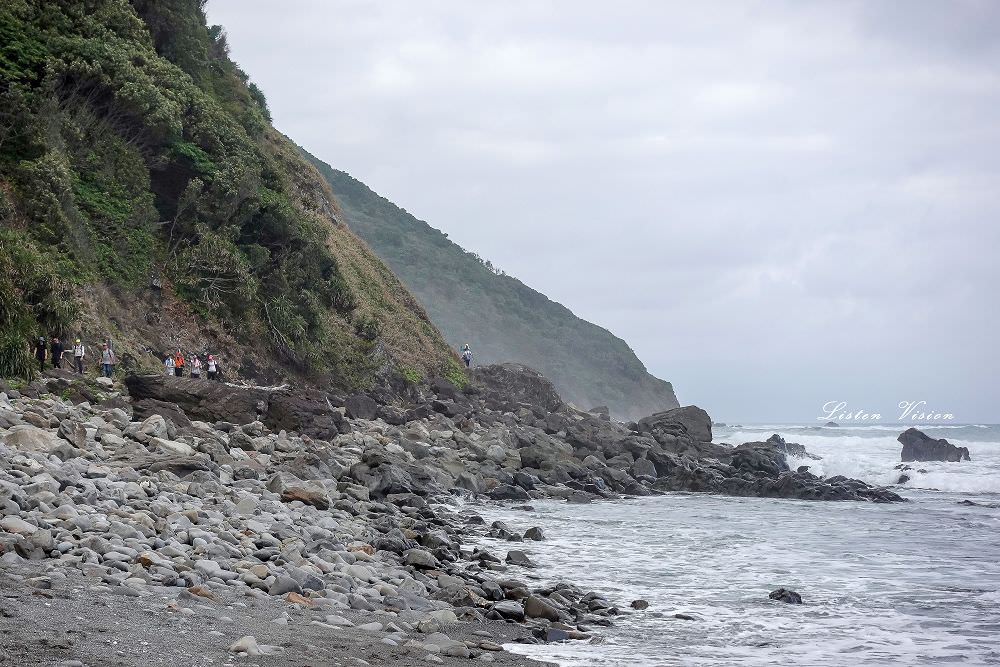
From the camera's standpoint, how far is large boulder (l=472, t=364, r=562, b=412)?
45.2 metres

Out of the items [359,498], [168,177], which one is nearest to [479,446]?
[359,498]

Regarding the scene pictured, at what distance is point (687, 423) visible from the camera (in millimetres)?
39281

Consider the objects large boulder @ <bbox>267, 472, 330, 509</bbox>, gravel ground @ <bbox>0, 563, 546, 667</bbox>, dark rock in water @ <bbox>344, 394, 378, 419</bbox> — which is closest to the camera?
gravel ground @ <bbox>0, 563, 546, 667</bbox>

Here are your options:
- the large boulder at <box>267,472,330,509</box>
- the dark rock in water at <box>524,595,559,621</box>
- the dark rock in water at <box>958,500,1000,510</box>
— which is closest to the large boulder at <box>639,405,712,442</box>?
the dark rock in water at <box>958,500,1000,510</box>

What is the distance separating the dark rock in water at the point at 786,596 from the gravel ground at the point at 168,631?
4339 millimetres

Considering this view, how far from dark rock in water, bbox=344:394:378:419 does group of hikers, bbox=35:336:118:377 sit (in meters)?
6.74

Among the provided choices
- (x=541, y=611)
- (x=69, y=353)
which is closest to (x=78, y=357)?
(x=69, y=353)

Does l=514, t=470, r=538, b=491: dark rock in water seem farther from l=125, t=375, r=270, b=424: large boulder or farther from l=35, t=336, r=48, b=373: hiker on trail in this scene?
l=35, t=336, r=48, b=373: hiker on trail

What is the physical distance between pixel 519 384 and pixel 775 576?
33.0 metres

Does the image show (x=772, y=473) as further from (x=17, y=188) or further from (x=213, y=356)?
(x=17, y=188)

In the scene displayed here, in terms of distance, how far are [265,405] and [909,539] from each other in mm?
13748

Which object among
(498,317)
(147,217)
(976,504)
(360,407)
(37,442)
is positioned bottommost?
(976,504)

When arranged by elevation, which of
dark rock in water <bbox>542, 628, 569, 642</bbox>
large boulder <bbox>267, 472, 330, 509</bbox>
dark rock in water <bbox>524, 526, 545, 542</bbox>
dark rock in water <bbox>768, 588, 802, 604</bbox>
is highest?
large boulder <bbox>267, 472, 330, 509</bbox>

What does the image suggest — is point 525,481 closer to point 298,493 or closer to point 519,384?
point 298,493
